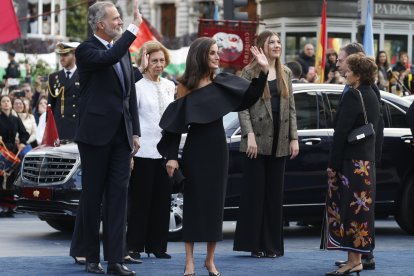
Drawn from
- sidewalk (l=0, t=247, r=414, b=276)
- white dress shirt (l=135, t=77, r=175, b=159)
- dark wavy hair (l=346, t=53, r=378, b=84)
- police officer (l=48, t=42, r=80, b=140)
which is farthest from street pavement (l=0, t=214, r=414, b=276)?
dark wavy hair (l=346, t=53, r=378, b=84)

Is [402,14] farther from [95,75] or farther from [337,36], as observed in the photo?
[95,75]

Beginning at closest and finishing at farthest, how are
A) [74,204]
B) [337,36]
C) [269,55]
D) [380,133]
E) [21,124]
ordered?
[380,133] < [269,55] < [74,204] < [21,124] < [337,36]

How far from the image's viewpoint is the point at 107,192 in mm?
10203

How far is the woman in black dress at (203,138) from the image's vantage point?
10016mm

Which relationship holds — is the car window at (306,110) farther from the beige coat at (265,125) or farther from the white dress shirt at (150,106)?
the white dress shirt at (150,106)

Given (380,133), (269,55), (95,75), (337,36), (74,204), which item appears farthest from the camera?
(337,36)

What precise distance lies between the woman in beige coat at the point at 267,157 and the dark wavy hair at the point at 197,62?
1.64m

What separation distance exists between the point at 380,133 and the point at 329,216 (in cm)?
91

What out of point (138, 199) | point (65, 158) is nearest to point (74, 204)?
point (65, 158)

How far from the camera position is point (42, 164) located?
13734 mm

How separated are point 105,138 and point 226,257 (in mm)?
2124

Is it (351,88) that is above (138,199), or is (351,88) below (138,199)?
above

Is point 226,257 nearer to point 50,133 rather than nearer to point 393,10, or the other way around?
point 50,133

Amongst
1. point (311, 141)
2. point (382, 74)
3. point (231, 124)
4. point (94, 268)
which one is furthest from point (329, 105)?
point (382, 74)
